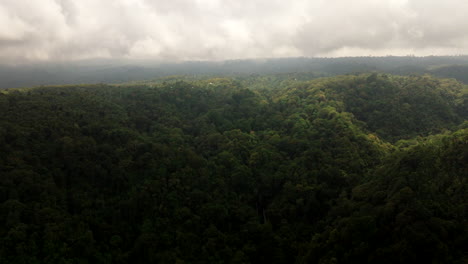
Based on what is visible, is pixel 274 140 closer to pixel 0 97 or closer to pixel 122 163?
pixel 122 163

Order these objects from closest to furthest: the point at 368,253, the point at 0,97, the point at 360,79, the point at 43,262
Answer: the point at 368,253 < the point at 43,262 < the point at 0,97 < the point at 360,79

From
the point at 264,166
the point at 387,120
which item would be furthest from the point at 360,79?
the point at 264,166

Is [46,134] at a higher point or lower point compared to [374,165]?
higher

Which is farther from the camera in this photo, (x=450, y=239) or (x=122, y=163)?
(x=122, y=163)

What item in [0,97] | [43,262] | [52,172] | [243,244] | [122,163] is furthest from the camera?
[0,97]

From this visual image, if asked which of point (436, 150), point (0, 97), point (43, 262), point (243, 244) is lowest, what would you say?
point (243, 244)

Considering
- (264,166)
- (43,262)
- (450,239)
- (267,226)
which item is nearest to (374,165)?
(264,166)

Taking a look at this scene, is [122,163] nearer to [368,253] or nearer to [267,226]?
[267,226]
